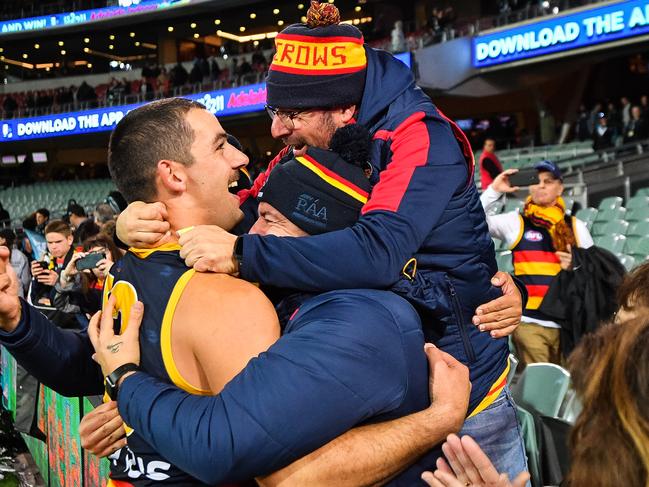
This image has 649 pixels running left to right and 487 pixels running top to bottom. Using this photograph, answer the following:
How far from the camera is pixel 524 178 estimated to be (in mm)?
3949

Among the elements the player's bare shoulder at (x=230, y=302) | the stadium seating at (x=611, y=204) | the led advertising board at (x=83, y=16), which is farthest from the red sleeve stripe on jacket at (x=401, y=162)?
the led advertising board at (x=83, y=16)

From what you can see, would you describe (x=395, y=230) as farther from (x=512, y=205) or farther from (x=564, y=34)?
(x=564, y=34)

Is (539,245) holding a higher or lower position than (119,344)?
lower

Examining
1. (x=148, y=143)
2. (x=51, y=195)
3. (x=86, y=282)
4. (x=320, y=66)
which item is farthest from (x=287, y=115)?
(x=51, y=195)

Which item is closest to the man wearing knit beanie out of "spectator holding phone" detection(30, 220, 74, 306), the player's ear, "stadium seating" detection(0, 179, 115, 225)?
the player's ear

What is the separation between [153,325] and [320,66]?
748mm

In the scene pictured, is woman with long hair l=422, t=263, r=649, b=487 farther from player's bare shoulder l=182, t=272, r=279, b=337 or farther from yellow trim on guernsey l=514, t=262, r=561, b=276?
yellow trim on guernsey l=514, t=262, r=561, b=276

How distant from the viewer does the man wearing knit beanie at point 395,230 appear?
1.45m

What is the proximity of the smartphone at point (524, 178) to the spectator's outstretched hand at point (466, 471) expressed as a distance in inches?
103

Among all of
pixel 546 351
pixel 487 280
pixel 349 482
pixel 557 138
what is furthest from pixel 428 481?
pixel 557 138

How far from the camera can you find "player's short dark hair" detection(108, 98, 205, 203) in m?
1.60

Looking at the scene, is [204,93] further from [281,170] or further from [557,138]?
[281,170]

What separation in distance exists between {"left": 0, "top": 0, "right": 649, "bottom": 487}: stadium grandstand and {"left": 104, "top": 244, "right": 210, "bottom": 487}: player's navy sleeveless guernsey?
16 cm

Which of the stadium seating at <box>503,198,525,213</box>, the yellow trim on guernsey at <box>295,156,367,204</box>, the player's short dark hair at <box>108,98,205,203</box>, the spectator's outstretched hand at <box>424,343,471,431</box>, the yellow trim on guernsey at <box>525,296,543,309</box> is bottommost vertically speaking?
the yellow trim on guernsey at <box>525,296,543,309</box>
